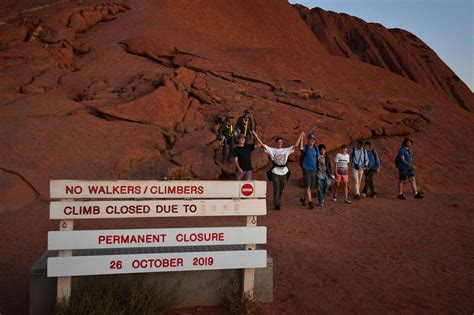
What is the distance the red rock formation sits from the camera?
1802 inches

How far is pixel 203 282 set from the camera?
4.26 meters

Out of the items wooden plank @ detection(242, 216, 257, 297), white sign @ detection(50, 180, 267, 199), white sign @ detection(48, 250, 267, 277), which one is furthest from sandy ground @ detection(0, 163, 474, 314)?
white sign @ detection(50, 180, 267, 199)

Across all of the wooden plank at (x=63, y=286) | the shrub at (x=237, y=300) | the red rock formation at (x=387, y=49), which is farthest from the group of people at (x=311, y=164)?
the red rock formation at (x=387, y=49)

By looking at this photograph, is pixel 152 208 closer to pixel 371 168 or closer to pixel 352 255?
pixel 352 255

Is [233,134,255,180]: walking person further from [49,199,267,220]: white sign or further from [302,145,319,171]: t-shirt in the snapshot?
[49,199,267,220]: white sign

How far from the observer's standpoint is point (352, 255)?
5973mm

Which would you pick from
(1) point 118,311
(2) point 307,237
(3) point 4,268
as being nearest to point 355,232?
(2) point 307,237

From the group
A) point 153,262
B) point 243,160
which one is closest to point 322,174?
point 243,160

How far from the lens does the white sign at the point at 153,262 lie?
12.5 ft

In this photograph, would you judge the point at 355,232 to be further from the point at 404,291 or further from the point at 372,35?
the point at 372,35

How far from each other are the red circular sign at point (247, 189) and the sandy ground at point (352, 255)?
1.30 metres

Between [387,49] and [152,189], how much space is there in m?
51.0

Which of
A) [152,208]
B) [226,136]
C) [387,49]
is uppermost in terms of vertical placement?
[387,49]

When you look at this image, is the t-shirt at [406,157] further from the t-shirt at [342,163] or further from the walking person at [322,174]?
the walking person at [322,174]
